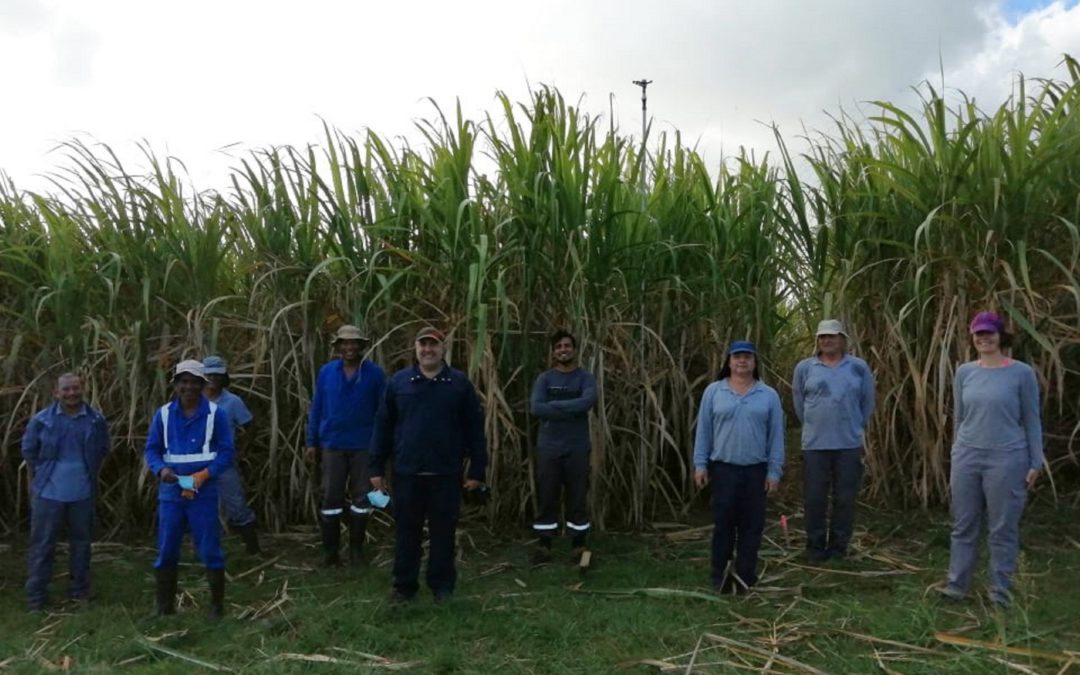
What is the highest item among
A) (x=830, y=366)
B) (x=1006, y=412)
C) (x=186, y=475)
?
(x=830, y=366)

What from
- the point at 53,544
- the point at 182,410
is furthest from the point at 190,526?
the point at 53,544

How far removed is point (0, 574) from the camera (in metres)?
5.31

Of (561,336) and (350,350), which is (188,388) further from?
(561,336)

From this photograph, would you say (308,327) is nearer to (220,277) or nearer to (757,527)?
(220,277)

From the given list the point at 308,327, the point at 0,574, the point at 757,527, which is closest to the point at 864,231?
the point at 757,527

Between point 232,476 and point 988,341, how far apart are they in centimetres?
409

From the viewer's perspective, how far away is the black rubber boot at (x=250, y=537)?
5.38 meters

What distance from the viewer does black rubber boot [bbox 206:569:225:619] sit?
171 inches

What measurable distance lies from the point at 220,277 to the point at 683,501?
3.36 meters

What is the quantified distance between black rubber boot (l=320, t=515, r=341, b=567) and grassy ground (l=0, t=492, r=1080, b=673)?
0.09m

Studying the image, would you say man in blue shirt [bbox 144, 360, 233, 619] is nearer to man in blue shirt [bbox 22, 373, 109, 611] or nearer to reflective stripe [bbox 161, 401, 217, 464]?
reflective stripe [bbox 161, 401, 217, 464]

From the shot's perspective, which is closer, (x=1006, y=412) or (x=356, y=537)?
(x=1006, y=412)

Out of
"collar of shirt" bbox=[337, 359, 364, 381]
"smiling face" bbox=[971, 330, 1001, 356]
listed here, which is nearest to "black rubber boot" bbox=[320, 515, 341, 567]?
"collar of shirt" bbox=[337, 359, 364, 381]

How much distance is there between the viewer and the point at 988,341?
4004mm
